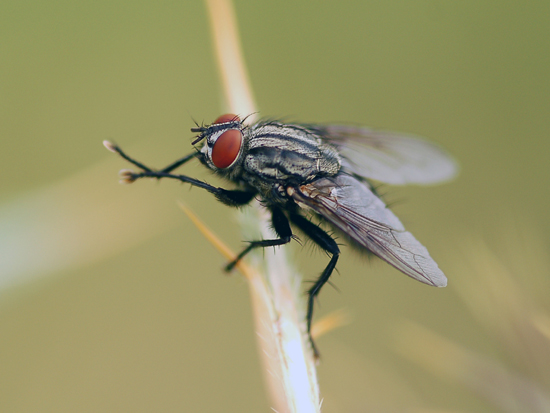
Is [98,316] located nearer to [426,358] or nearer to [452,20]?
[426,358]

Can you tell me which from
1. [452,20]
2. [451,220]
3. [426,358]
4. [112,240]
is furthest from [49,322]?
[452,20]

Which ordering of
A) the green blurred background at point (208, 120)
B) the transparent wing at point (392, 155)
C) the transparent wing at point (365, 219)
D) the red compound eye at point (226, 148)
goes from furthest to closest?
1. the green blurred background at point (208, 120)
2. the transparent wing at point (392, 155)
3. the red compound eye at point (226, 148)
4. the transparent wing at point (365, 219)

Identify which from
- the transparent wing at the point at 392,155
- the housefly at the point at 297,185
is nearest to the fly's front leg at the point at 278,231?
the housefly at the point at 297,185

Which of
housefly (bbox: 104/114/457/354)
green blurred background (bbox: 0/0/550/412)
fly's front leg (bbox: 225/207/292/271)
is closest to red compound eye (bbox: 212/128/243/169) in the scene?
housefly (bbox: 104/114/457/354)

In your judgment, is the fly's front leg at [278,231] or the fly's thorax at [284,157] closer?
the fly's front leg at [278,231]

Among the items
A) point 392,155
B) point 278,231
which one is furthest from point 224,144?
point 392,155

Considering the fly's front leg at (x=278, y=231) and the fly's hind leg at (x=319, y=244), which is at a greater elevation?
the fly's front leg at (x=278, y=231)

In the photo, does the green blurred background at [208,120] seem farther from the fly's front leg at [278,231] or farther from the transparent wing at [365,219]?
the transparent wing at [365,219]

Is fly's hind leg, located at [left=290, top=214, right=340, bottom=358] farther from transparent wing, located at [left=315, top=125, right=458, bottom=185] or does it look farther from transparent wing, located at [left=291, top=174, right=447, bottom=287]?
transparent wing, located at [left=315, top=125, right=458, bottom=185]
